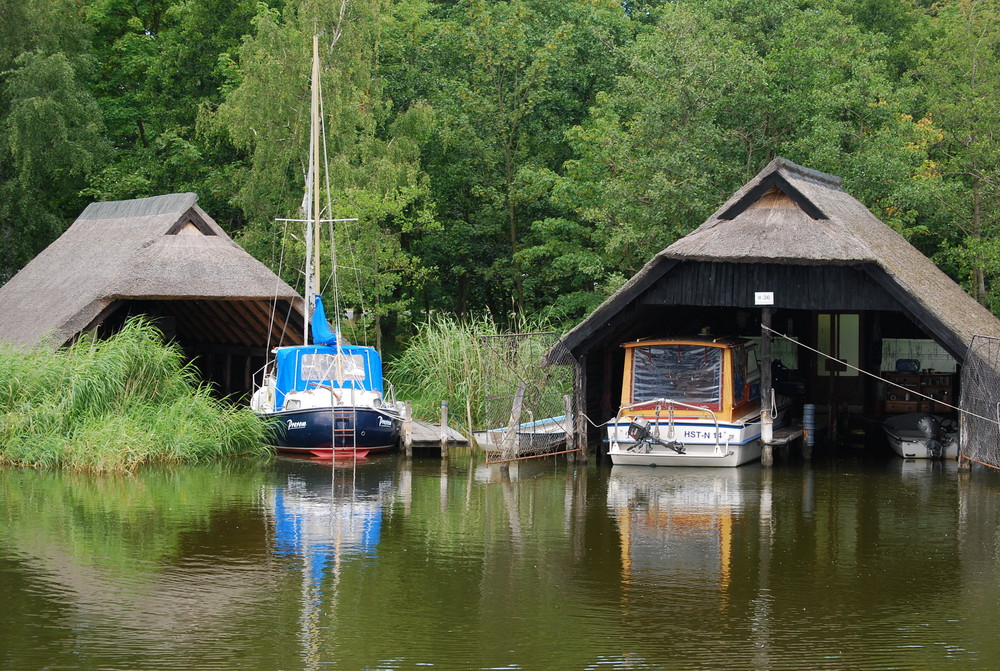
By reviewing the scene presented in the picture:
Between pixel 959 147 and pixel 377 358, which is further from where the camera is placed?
pixel 959 147

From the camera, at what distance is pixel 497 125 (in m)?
33.2

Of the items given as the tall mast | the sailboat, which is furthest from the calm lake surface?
the tall mast

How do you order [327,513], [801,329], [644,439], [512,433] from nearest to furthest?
[327,513], [644,439], [512,433], [801,329]

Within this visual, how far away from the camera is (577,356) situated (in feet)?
70.0

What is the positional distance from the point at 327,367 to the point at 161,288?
357 centimetres

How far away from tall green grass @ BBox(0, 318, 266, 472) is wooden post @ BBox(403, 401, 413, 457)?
2.69 meters

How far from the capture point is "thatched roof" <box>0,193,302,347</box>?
22781mm

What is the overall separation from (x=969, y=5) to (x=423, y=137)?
1615 cm

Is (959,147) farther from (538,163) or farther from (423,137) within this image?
(423,137)

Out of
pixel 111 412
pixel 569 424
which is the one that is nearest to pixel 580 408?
pixel 569 424

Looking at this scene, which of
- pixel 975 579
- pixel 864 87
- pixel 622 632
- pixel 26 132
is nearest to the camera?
pixel 622 632

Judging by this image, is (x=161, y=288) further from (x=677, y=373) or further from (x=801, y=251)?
(x=801, y=251)

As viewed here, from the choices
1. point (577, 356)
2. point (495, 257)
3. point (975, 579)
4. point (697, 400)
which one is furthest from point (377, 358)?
point (975, 579)

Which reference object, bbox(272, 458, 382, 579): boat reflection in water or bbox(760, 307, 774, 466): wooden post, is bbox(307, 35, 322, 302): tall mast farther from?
bbox(760, 307, 774, 466): wooden post
